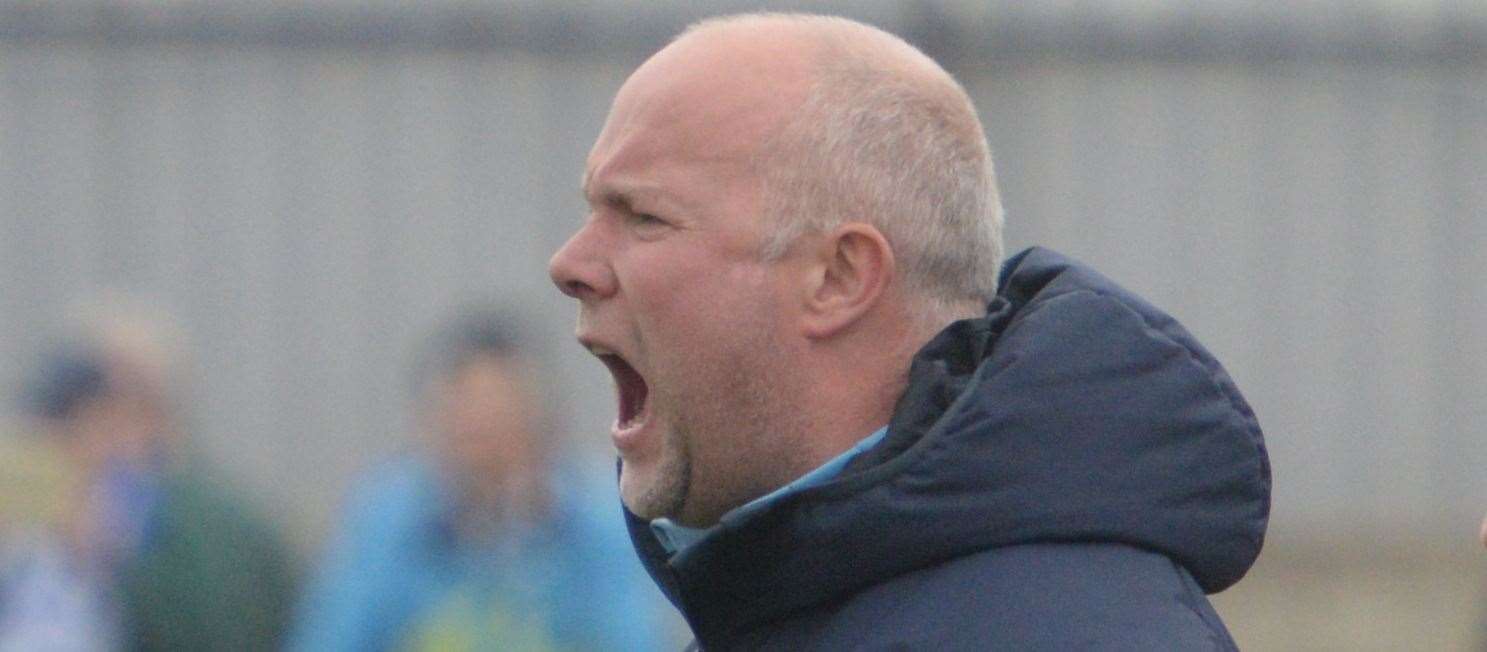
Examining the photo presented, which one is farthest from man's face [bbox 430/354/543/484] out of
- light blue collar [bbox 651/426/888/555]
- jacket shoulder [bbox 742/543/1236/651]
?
jacket shoulder [bbox 742/543/1236/651]

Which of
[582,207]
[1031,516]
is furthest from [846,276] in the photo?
[582,207]

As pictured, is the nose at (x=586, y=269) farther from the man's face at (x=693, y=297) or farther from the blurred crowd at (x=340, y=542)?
the blurred crowd at (x=340, y=542)

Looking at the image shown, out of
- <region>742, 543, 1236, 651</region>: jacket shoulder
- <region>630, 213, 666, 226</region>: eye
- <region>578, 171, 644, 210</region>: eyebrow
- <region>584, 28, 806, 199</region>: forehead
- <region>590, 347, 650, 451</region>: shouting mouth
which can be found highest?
<region>584, 28, 806, 199</region>: forehead

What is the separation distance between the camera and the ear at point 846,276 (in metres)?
2.26

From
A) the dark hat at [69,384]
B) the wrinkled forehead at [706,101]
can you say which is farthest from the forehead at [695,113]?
the dark hat at [69,384]

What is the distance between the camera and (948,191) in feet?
7.59

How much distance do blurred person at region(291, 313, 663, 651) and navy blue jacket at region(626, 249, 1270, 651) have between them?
288 centimetres

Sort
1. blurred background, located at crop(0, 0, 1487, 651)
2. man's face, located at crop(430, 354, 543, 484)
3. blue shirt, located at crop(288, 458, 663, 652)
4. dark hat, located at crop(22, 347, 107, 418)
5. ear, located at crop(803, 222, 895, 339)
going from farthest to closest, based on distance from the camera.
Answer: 1. blurred background, located at crop(0, 0, 1487, 651)
2. dark hat, located at crop(22, 347, 107, 418)
3. man's face, located at crop(430, 354, 543, 484)
4. blue shirt, located at crop(288, 458, 663, 652)
5. ear, located at crop(803, 222, 895, 339)

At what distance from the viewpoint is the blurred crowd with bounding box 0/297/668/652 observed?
16.6ft

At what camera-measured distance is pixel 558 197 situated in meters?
6.33

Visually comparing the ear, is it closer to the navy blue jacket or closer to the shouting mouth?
the navy blue jacket

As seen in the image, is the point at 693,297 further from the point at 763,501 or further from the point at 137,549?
the point at 137,549

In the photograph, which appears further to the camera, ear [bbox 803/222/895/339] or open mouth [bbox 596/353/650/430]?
open mouth [bbox 596/353/650/430]

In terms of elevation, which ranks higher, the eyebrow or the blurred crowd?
the eyebrow
